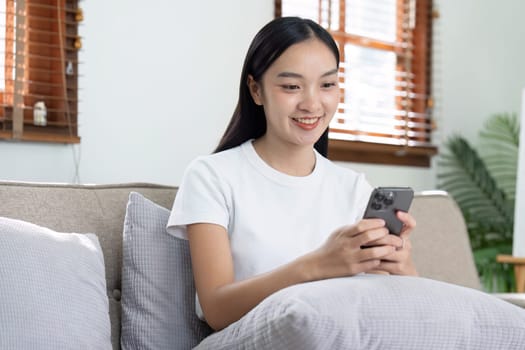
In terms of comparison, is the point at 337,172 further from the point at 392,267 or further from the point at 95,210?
the point at 95,210

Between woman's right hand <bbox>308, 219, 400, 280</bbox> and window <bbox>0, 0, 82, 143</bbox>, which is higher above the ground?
window <bbox>0, 0, 82, 143</bbox>

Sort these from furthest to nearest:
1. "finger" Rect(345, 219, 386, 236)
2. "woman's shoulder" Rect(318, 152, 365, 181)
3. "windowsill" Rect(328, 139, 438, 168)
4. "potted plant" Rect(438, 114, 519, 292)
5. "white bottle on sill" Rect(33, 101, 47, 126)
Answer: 1. "potted plant" Rect(438, 114, 519, 292)
2. "windowsill" Rect(328, 139, 438, 168)
3. "white bottle on sill" Rect(33, 101, 47, 126)
4. "woman's shoulder" Rect(318, 152, 365, 181)
5. "finger" Rect(345, 219, 386, 236)

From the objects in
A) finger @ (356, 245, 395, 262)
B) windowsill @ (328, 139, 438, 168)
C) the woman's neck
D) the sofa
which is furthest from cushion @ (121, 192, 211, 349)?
windowsill @ (328, 139, 438, 168)

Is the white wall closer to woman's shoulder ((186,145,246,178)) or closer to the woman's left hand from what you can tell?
woman's shoulder ((186,145,246,178))

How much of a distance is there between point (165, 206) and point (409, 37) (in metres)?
2.05

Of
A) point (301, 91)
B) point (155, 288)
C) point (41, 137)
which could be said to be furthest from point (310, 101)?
point (41, 137)

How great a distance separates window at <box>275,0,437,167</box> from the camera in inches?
134

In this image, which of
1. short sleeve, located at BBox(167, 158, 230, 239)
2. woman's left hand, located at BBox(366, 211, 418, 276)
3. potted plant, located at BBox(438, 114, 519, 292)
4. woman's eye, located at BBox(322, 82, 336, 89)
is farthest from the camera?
potted plant, located at BBox(438, 114, 519, 292)

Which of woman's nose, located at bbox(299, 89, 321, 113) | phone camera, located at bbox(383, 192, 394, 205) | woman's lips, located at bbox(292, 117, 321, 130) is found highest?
woman's nose, located at bbox(299, 89, 321, 113)

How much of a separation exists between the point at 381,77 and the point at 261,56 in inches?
77.0

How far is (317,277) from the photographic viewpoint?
135cm

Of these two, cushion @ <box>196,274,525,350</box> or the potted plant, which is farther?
the potted plant

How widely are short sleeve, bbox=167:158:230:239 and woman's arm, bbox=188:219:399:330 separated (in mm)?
19

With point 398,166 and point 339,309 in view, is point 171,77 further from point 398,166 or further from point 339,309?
point 339,309
